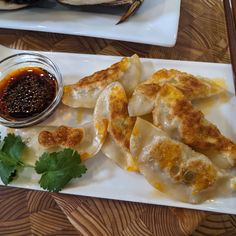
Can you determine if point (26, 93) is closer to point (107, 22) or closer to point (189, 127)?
point (107, 22)

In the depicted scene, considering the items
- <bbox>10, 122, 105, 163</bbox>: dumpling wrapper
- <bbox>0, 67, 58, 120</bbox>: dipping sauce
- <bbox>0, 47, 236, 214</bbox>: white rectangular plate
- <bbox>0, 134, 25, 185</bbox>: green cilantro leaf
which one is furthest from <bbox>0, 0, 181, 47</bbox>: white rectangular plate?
<bbox>0, 134, 25, 185</bbox>: green cilantro leaf

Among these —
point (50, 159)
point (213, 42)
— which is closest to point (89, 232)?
point (50, 159)

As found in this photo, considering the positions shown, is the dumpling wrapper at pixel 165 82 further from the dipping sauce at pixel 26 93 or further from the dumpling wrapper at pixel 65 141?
the dipping sauce at pixel 26 93

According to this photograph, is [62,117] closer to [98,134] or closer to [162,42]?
[98,134]

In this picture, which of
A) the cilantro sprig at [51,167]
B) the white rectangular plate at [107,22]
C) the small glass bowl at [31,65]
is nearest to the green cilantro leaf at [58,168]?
the cilantro sprig at [51,167]

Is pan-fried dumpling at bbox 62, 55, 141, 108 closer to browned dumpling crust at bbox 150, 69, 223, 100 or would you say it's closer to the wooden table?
browned dumpling crust at bbox 150, 69, 223, 100
